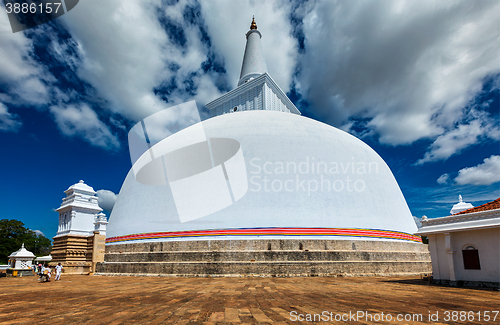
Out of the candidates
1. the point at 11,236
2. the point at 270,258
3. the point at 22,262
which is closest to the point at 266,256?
the point at 270,258

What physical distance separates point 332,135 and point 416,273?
27.3 ft

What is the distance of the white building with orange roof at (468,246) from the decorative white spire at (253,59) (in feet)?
62.1

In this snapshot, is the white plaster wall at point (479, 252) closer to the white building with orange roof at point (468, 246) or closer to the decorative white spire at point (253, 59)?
the white building with orange roof at point (468, 246)

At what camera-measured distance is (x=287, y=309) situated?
5.24 metres

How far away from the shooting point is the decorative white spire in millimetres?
24911

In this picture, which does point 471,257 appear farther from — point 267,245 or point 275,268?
point 267,245

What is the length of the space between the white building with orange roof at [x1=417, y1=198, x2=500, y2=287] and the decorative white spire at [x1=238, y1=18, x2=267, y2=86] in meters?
18.9

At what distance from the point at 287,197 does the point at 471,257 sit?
273 inches

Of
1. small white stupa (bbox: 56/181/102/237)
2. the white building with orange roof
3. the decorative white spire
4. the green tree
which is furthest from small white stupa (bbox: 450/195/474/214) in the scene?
the green tree

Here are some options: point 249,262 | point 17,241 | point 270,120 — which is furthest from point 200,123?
point 17,241

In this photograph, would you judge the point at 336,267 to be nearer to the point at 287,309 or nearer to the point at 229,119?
the point at 287,309

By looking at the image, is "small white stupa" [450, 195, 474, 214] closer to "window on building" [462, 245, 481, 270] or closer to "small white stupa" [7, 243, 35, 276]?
"window on building" [462, 245, 481, 270]

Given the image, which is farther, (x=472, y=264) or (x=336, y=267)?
(x=336, y=267)

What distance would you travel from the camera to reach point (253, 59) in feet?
84.1
